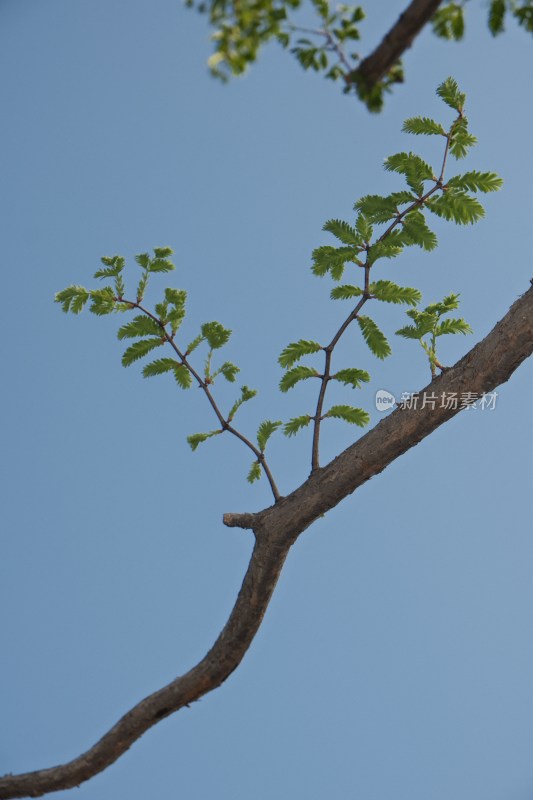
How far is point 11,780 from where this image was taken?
4.48 metres

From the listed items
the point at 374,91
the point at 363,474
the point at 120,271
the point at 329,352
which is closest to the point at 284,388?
the point at 329,352

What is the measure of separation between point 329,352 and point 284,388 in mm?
312

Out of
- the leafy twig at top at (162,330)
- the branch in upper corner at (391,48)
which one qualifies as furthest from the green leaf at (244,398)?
the branch in upper corner at (391,48)

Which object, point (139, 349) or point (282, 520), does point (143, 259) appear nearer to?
point (139, 349)

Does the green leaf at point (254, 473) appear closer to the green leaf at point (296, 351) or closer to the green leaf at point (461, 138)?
the green leaf at point (296, 351)

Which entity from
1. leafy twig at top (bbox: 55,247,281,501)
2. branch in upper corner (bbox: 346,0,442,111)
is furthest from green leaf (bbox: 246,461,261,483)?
branch in upper corner (bbox: 346,0,442,111)

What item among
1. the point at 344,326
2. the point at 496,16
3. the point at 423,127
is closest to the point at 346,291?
the point at 344,326

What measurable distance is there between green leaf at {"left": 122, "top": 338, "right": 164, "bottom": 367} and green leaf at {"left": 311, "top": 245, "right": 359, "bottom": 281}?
908 mm

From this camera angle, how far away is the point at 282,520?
13.8ft

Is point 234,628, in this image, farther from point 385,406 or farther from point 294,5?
point 294,5

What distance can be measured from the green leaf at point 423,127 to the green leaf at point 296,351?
1111 mm

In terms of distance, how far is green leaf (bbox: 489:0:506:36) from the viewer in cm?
219

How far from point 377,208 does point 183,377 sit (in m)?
1.34

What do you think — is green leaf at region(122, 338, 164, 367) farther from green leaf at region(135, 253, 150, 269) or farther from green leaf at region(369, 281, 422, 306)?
green leaf at region(369, 281, 422, 306)
